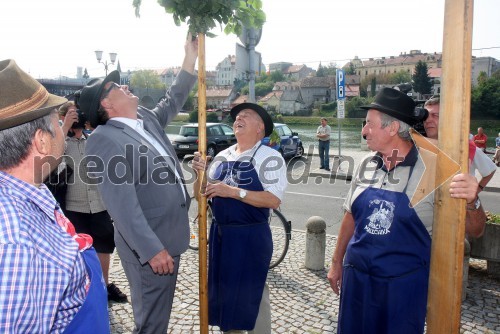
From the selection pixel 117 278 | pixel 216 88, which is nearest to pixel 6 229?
pixel 117 278

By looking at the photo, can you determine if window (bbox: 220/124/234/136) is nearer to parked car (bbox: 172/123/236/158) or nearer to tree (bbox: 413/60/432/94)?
parked car (bbox: 172/123/236/158)

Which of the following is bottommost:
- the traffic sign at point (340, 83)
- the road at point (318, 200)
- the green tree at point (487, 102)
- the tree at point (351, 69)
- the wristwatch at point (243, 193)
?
the road at point (318, 200)

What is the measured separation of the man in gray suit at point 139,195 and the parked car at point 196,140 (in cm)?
1421

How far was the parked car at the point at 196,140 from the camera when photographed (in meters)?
17.3

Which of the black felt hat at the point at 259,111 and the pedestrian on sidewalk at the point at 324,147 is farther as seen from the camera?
the pedestrian on sidewalk at the point at 324,147

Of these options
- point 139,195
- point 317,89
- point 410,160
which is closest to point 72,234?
point 139,195

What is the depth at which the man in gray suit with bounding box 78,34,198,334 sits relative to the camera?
96.3 inches

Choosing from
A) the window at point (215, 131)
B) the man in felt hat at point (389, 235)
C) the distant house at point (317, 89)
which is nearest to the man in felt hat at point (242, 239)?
the man in felt hat at point (389, 235)

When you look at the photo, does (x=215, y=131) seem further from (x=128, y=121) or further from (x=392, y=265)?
(x=392, y=265)

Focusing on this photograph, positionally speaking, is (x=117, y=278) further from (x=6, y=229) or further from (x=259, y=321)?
(x=6, y=229)

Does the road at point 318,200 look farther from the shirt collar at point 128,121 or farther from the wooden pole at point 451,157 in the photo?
the wooden pole at point 451,157

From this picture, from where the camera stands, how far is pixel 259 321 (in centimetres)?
321

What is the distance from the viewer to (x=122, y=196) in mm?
2436

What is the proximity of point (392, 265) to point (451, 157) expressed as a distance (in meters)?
0.94
